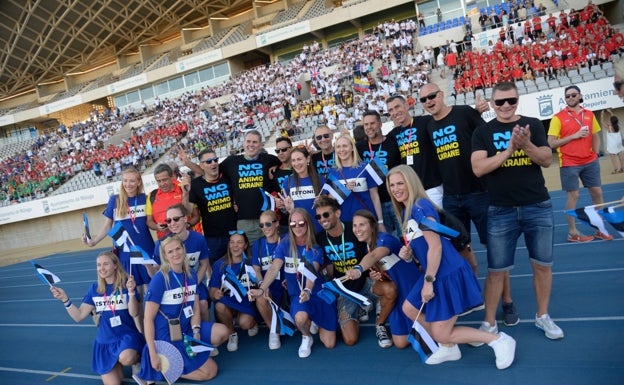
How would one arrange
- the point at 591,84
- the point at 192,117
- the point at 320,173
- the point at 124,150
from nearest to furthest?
1. the point at 320,173
2. the point at 591,84
3. the point at 124,150
4. the point at 192,117

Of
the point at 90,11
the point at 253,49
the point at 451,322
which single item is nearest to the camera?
the point at 451,322

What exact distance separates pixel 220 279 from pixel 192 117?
87.9ft

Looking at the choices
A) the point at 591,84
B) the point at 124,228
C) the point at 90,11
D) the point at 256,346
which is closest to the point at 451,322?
the point at 256,346

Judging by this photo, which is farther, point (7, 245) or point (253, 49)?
point (253, 49)

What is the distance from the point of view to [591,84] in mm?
Answer: 14828

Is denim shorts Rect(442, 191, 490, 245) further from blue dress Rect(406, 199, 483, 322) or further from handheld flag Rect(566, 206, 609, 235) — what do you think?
handheld flag Rect(566, 206, 609, 235)

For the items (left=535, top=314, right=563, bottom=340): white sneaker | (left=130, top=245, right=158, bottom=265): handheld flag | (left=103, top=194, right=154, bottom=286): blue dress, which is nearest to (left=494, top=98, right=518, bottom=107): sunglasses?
(left=535, top=314, right=563, bottom=340): white sneaker

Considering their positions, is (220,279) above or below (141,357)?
above

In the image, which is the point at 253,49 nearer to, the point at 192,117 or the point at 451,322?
the point at 192,117

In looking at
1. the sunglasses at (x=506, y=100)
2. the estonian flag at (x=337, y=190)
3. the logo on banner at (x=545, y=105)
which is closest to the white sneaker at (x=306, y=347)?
the estonian flag at (x=337, y=190)

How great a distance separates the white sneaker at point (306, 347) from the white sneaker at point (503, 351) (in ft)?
5.65

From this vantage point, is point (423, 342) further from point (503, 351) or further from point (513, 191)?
point (513, 191)

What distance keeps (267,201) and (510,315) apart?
2863 millimetres

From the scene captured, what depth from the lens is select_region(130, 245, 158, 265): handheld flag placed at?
14.3ft
